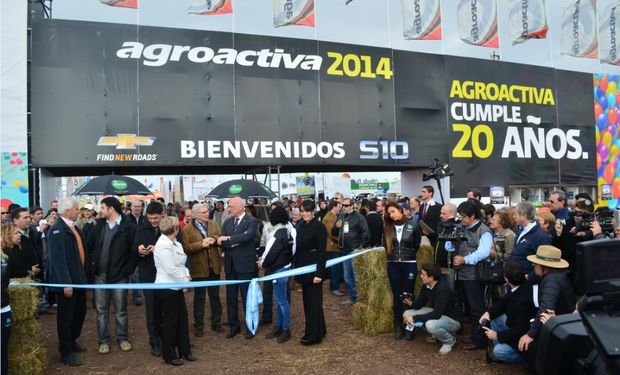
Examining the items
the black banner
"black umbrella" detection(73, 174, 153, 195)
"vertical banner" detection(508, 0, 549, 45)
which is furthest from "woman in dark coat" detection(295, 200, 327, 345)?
"vertical banner" detection(508, 0, 549, 45)

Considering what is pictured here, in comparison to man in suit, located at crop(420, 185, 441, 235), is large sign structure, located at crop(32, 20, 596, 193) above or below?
above

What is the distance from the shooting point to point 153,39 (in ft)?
41.2

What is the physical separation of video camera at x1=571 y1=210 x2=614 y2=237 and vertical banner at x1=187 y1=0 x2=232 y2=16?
1139 cm

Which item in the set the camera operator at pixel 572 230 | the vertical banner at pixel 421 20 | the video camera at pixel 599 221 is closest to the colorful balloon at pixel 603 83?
the vertical banner at pixel 421 20

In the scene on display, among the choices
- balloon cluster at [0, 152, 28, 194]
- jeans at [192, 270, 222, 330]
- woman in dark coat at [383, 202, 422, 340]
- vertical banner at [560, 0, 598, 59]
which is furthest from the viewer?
vertical banner at [560, 0, 598, 59]

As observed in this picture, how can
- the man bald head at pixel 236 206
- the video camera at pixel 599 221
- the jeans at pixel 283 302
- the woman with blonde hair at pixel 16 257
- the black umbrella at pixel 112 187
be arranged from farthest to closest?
the black umbrella at pixel 112 187 → the man bald head at pixel 236 206 → the jeans at pixel 283 302 → the woman with blonde hair at pixel 16 257 → the video camera at pixel 599 221

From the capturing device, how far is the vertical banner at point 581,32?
56.7 ft

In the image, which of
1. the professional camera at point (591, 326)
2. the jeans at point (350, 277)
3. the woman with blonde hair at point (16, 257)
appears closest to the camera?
the professional camera at point (591, 326)

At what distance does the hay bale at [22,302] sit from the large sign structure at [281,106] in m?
8.04

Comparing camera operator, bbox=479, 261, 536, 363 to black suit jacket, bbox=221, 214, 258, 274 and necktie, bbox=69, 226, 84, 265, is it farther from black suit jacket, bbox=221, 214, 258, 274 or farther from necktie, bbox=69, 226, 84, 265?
necktie, bbox=69, 226, 84, 265

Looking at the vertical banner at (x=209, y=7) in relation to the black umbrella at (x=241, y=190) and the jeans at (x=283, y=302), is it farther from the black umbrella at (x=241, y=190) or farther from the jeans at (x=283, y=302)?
the jeans at (x=283, y=302)

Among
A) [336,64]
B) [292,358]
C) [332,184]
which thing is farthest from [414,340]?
[332,184]

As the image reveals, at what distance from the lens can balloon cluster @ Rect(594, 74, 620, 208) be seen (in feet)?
60.7

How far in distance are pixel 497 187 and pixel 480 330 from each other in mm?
12484
